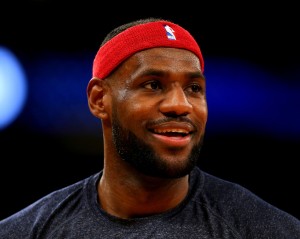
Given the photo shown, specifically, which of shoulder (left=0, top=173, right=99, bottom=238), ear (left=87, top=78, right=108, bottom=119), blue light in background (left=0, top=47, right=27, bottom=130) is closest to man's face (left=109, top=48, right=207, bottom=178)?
ear (left=87, top=78, right=108, bottom=119)

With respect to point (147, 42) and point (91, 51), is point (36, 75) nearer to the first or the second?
point (91, 51)

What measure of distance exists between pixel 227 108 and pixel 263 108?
170mm

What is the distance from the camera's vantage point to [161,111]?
5.53ft

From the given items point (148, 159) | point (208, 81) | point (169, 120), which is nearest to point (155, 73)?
point (169, 120)

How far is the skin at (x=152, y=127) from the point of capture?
5.54 feet

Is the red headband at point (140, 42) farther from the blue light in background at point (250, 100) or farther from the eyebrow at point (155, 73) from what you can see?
the blue light in background at point (250, 100)

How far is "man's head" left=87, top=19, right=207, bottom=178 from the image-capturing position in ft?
5.54

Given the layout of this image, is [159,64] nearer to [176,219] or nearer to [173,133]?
[173,133]

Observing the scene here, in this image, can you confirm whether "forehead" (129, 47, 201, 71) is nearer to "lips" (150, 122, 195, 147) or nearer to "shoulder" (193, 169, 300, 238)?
"lips" (150, 122, 195, 147)

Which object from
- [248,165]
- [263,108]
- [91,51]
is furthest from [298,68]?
[91,51]

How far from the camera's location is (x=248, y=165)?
291 centimetres

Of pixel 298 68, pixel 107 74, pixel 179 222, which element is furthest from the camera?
pixel 298 68

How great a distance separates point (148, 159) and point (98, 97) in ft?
1.04

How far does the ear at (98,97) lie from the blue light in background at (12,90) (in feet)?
3.67
